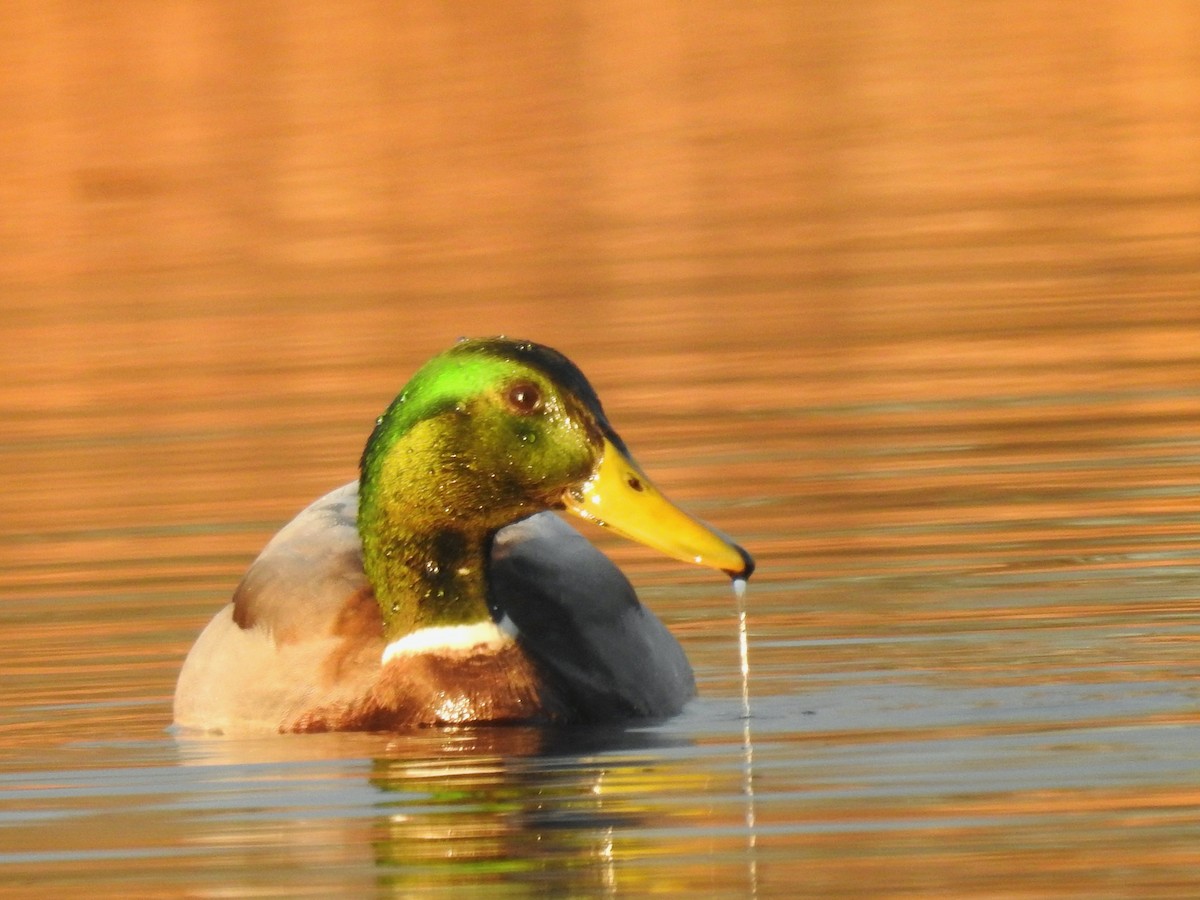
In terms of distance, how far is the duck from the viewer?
8.32 meters

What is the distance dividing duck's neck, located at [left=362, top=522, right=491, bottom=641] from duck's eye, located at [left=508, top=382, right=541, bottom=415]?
440 millimetres

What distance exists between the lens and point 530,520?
924 cm

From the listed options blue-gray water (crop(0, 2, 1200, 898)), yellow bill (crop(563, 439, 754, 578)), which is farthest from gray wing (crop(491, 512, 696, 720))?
yellow bill (crop(563, 439, 754, 578))

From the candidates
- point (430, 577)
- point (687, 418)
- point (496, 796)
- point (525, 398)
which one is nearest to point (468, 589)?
point (430, 577)

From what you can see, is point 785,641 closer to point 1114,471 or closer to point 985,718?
point 985,718

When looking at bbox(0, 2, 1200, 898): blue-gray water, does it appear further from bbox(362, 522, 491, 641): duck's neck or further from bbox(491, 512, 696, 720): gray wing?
bbox(362, 522, 491, 641): duck's neck

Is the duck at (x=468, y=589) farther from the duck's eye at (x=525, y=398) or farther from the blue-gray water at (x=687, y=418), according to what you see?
the blue-gray water at (x=687, y=418)

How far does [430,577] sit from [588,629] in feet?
1.57

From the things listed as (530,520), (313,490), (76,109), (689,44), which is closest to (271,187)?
(76,109)

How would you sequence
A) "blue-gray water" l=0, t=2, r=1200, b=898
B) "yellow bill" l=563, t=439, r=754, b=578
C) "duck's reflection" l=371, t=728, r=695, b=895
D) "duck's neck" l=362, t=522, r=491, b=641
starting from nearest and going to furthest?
1. "duck's reflection" l=371, t=728, r=695, b=895
2. "blue-gray water" l=0, t=2, r=1200, b=898
3. "yellow bill" l=563, t=439, r=754, b=578
4. "duck's neck" l=362, t=522, r=491, b=641

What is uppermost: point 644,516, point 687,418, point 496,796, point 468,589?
point 644,516

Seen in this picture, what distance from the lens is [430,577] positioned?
8.61m

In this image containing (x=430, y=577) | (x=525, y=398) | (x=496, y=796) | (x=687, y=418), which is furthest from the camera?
(x=687, y=418)

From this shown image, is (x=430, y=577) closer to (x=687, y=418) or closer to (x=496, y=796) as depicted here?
(x=496, y=796)
